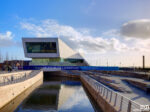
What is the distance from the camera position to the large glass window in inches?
2034

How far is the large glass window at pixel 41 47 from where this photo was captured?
51.7 m

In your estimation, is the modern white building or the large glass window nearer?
the modern white building

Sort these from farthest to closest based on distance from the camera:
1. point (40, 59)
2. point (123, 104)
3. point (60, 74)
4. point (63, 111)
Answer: point (40, 59) < point (60, 74) < point (63, 111) < point (123, 104)

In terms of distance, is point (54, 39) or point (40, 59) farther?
point (40, 59)

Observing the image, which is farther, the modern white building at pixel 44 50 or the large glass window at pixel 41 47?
the large glass window at pixel 41 47

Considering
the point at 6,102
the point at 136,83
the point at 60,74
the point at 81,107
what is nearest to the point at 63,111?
the point at 81,107

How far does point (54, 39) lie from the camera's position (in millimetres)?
50781

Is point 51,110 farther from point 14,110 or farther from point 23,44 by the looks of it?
point 23,44

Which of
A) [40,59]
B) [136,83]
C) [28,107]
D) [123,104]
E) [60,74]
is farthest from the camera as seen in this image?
[40,59]

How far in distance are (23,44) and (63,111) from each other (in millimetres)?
44614

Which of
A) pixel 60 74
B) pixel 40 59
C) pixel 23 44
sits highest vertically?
pixel 23 44

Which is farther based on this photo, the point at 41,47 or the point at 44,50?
the point at 44,50

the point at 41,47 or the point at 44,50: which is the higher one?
the point at 41,47

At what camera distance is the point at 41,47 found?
2069 inches
